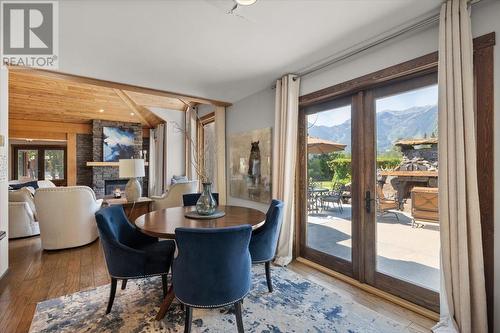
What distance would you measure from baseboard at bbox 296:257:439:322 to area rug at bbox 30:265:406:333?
0.31m

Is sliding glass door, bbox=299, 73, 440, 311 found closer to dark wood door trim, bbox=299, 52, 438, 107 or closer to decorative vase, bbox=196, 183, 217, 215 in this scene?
dark wood door trim, bbox=299, 52, 438, 107

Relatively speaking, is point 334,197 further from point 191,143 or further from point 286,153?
point 191,143

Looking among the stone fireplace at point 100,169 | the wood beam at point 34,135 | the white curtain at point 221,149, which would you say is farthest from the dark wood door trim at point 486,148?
the wood beam at point 34,135

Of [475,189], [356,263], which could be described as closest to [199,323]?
[356,263]

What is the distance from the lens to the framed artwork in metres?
3.72

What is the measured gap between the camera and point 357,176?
2.65 m

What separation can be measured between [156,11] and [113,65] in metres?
1.30

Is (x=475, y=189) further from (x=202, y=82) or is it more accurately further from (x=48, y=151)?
(x=48, y=151)

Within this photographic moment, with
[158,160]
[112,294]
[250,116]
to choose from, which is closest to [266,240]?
[112,294]

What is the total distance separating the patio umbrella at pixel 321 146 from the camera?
2.88 metres

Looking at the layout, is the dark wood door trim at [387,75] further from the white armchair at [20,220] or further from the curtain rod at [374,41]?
the white armchair at [20,220]

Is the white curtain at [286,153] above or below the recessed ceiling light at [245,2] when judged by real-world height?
below

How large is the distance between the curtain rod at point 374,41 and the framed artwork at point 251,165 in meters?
1.15

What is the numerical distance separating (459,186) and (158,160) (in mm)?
7168
